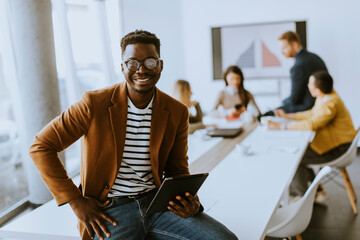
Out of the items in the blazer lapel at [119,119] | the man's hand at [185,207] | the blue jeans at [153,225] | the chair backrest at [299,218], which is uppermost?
the blazer lapel at [119,119]

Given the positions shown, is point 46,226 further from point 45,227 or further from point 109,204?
point 109,204

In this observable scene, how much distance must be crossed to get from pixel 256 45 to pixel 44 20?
3.32 meters

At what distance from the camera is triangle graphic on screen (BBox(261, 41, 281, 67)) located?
5.72m

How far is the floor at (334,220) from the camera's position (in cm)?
297

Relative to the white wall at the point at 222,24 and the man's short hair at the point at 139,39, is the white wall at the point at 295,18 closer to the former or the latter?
the white wall at the point at 222,24

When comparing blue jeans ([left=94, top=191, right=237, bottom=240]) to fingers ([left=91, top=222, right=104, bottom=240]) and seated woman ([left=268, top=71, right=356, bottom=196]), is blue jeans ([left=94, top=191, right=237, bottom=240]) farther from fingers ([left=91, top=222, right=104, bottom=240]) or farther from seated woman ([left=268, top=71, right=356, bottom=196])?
seated woman ([left=268, top=71, right=356, bottom=196])

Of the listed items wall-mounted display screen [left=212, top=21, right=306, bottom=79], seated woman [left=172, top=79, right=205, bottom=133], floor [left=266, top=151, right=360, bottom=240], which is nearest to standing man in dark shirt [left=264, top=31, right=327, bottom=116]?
seated woman [left=172, top=79, right=205, bottom=133]

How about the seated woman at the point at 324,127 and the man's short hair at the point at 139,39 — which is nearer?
the man's short hair at the point at 139,39

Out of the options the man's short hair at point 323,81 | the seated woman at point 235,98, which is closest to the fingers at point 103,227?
the man's short hair at point 323,81

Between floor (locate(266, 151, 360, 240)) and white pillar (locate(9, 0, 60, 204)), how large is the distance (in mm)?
2398

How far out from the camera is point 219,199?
1.96 metres

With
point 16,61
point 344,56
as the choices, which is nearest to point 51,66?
point 16,61

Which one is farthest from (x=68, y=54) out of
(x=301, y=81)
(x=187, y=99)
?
(x=301, y=81)

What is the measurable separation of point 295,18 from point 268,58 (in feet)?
2.18
